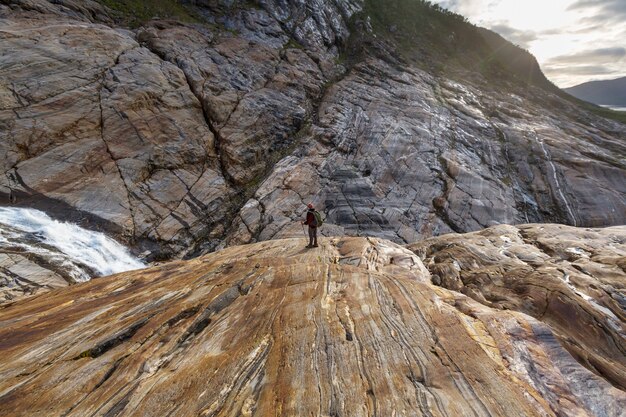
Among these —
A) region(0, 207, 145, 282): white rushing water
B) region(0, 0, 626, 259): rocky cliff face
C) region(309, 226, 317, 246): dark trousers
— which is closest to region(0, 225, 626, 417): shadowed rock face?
region(309, 226, 317, 246): dark trousers

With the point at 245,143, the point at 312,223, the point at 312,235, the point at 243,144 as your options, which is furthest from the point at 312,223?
the point at 245,143

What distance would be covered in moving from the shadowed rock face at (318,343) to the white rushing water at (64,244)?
210 inches

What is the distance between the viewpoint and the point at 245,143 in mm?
32562

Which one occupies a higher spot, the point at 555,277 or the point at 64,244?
the point at 64,244

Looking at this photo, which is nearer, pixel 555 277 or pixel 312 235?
pixel 555 277

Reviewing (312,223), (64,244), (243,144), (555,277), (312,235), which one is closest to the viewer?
(555,277)

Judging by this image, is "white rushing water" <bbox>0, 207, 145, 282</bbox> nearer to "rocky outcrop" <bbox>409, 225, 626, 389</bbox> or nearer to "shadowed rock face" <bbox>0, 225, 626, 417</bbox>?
"shadowed rock face" <bbox>0, 225, 626, 417</bbox>

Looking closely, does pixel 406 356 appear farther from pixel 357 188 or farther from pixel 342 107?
pixel 342 107

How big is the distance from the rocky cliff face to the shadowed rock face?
12.4m

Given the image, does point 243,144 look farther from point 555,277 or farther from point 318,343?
point 555,277

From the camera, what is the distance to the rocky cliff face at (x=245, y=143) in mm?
23875

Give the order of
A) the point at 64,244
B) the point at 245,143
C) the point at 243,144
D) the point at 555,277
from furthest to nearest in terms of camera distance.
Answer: the point at 245,143
the point at 243,144
the point at 64,244
the point at 555,277

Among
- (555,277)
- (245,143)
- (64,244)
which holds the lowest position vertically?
(555,277)

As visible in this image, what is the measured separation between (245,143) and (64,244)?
60.5ft
